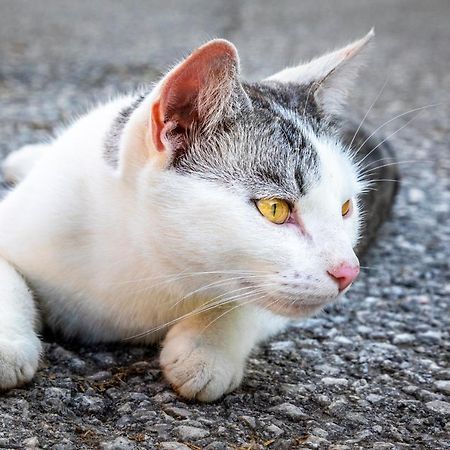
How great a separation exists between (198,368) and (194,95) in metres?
0.80

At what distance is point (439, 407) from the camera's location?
2.49m

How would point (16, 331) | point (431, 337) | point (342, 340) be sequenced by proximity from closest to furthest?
point (16, 331), point (342, 340), point (431, 337)

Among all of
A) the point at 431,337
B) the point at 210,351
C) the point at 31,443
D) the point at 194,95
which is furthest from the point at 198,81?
the point at 431,337

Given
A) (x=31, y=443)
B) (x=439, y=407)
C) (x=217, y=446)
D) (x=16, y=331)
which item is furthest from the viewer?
(x=439, y=407)

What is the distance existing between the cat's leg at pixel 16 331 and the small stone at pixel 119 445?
1.20ft

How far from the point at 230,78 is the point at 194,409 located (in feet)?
3.14

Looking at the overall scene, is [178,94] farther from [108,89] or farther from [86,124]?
[108,89]

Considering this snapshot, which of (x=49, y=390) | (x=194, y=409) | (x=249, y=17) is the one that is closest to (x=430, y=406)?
(x=194, y=409)

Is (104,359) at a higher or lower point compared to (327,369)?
lower

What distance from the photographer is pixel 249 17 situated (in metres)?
10.8

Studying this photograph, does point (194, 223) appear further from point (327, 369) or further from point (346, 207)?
point (327, 369)

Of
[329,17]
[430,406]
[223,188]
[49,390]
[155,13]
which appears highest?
[329,17]

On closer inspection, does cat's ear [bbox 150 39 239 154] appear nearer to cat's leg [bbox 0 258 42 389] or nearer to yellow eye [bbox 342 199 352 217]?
yellow eye [bbox 342 199 352 217]

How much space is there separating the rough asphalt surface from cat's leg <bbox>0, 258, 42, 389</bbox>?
63 millimetres
